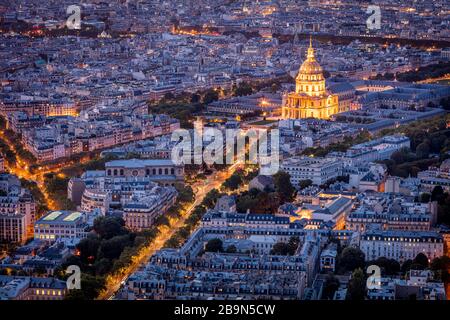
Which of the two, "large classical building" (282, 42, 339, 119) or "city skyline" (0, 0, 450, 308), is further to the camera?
"large classical building" (282, 42, 339, 119)

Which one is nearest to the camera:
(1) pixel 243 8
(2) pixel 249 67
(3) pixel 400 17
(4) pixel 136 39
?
(2) pixel 249 67

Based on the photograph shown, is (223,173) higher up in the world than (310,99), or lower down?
lower down

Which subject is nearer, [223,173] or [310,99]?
[223,173]

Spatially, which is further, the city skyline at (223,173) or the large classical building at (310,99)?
the large classical building at (310,99)
